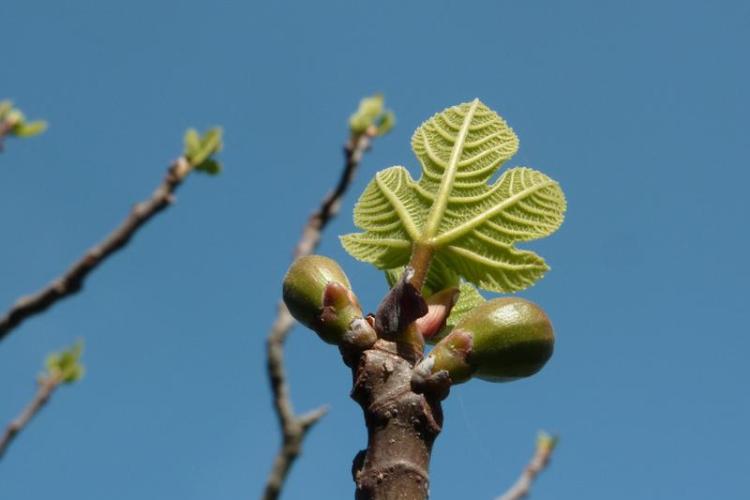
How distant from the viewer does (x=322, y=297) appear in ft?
4.36

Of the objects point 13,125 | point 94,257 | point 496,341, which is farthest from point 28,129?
point 496,341

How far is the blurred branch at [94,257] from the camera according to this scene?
9.16 ft

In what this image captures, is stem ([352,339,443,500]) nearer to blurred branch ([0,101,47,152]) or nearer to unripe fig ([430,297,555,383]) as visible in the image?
unripe fig ([430,297,555,383])

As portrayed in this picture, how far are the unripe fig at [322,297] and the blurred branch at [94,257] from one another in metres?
1.64

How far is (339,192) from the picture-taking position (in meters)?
3.88

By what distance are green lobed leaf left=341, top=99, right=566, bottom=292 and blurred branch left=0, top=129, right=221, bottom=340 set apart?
1.54 metres

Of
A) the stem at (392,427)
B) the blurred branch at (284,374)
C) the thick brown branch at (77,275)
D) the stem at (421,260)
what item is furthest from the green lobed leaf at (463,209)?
the thick brown branch at (77,275)

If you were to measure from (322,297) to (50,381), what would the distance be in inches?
111

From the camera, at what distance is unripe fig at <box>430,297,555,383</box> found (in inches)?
50.6

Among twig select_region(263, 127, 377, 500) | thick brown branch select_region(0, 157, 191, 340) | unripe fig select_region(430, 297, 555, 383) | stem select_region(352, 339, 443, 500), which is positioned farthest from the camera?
thick brown branch select_region(0, 157, 191, 340)

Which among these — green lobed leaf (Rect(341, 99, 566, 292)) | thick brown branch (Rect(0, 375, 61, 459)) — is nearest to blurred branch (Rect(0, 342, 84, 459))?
thick brown branch (Rect(0, 375, 61, 459))

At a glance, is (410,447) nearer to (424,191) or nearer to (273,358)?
(424,191)

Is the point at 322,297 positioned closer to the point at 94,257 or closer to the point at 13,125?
the point at 94,257

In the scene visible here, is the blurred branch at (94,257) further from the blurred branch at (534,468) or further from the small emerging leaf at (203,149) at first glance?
the blurred branch at (534,468)
